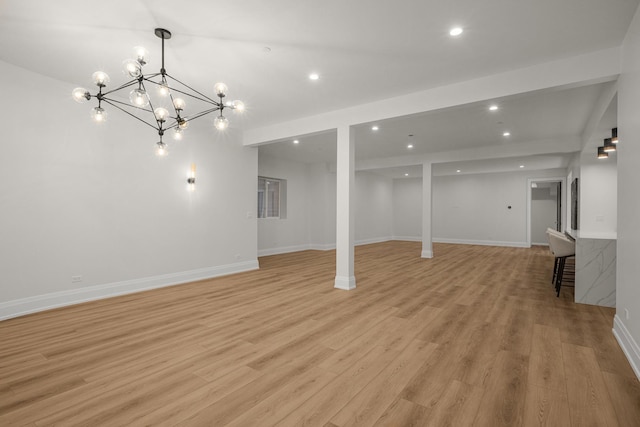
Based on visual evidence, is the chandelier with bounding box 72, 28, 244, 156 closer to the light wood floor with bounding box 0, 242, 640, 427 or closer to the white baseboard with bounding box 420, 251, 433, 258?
the light wood floor with bounding box 0, 242, 640, 427

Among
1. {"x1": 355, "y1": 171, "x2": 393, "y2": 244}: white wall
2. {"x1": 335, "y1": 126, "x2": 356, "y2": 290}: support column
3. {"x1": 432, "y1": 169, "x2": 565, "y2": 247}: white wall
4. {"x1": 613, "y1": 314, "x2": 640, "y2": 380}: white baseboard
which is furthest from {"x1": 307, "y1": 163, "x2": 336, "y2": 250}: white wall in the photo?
{"x1": 613, "y1": 314, "x2": 640, "y2": 380}: white baseboard

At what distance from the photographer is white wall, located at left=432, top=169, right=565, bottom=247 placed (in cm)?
1086

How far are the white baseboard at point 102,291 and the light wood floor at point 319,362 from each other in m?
0.19

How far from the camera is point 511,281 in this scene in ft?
17.9

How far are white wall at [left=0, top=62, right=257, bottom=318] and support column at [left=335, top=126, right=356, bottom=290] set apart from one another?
2448mm

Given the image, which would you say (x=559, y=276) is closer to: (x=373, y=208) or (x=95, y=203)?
(x=95, y=203)

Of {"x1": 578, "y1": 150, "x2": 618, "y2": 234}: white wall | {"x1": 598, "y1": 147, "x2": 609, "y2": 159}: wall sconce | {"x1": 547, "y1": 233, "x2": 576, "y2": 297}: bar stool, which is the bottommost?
{"x1": 547, "y1": 233, "x2": 576, "y2": 297}: bar stool

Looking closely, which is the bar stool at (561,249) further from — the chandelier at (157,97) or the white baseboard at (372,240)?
the white baseboard at (372,240)

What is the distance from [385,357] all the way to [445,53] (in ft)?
9.99

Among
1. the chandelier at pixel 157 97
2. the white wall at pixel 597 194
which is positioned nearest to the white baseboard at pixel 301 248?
the chandelier at pixel 157 97

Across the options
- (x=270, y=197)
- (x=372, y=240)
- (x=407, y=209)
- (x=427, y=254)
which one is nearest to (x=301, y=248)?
(x=270, y=197)

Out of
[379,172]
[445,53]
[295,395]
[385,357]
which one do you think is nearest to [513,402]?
[385,357]

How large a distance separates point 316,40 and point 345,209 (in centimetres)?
259

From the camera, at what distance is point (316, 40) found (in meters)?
3.00
